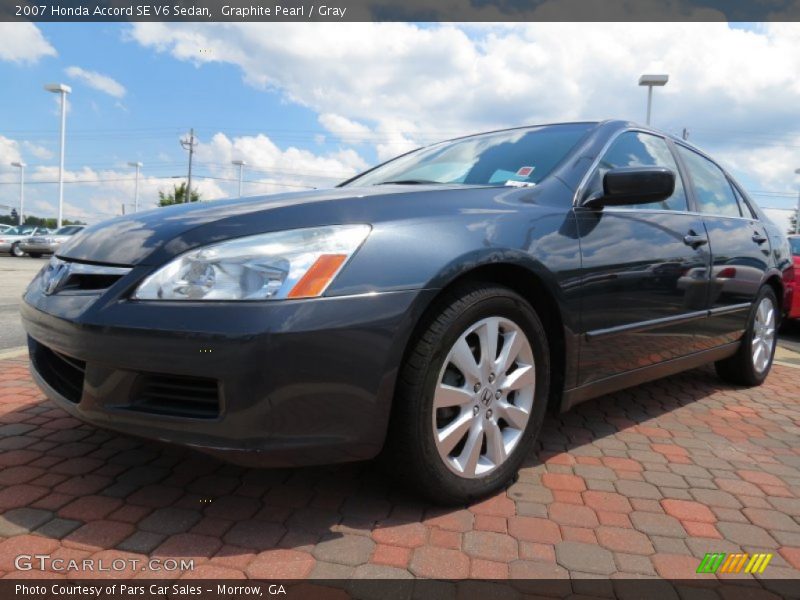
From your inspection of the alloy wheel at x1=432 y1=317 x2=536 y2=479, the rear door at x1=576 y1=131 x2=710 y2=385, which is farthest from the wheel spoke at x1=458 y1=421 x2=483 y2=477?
the rear door at x1=576 y1=131 x2=710 y2=385

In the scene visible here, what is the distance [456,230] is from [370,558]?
3.59 feet

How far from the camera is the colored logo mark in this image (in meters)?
1.83

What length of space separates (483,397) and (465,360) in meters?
0.18

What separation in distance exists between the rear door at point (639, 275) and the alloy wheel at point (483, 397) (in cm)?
40

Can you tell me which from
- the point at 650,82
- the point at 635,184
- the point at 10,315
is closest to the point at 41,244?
the point at 10,315

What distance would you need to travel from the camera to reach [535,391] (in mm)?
2332

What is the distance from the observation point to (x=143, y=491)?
84.1 inches

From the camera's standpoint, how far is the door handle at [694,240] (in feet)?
10.2

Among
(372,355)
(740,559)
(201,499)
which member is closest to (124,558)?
(201,499)

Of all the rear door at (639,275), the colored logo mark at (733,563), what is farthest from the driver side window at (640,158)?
the colored logo mark at (733,563)

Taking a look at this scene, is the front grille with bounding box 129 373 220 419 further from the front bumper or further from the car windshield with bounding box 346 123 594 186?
the car windshield with bounding box 346 123 594 186

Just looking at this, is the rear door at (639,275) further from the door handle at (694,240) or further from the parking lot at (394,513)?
the parking lot at (394,513)

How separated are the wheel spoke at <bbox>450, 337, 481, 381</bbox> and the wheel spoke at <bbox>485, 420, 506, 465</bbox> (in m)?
0.21
